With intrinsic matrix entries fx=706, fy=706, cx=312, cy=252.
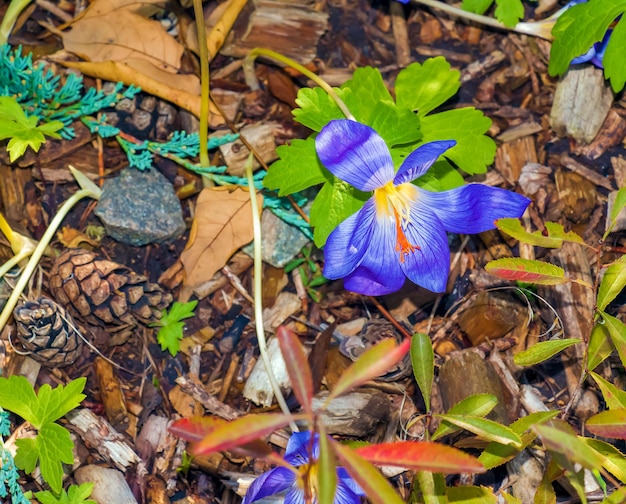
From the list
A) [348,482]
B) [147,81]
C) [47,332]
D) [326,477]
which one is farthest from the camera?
[147,81]

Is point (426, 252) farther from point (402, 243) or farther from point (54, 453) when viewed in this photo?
point (54, 453)

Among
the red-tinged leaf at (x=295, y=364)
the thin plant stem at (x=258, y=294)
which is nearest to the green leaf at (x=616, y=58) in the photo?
the thin plant stem at (x=258, y=294)

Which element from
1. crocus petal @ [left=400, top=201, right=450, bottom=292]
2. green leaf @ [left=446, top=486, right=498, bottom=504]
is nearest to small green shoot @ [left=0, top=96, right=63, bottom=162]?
crocus petal @ [left=400, top=201, right=450, bottom=292]

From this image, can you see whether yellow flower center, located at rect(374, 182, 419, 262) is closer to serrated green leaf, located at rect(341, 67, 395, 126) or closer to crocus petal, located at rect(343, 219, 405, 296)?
crocus petal, located at rect(343, 219, 405, 296)

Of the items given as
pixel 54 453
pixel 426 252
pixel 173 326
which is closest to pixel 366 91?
pixel 426 252

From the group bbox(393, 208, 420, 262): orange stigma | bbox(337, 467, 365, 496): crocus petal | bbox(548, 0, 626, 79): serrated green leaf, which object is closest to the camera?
bbox(337, 467, 365, 496): crocus petal

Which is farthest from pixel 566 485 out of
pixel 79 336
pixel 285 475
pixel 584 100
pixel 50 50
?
pixel 50 50
